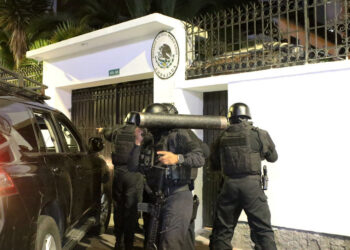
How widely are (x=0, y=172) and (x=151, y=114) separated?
1.35 m

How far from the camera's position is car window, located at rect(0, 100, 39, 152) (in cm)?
294

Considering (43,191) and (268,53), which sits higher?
(268,53)

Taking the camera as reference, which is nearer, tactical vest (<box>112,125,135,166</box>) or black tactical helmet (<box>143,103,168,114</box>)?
black tactical helmet (<box>143,103,168,114</box>)

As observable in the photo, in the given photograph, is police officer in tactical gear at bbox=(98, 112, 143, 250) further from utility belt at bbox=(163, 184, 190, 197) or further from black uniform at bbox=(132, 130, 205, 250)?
utility belt at bbox=(163, 184, 190, 197)

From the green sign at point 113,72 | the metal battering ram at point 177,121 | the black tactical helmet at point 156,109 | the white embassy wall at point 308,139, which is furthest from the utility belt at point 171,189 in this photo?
the green sign at point 113,72

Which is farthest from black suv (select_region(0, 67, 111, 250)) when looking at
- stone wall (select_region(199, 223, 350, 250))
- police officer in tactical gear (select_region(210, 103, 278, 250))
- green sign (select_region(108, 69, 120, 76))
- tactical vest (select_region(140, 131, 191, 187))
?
green sign (select_region(108, 69, 120, 76))

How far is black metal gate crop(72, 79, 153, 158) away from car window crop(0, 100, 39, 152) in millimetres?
4211

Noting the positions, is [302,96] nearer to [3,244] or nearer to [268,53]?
[268,53]

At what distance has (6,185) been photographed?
2592 millimetres

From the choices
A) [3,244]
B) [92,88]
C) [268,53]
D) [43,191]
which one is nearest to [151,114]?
[43,191]

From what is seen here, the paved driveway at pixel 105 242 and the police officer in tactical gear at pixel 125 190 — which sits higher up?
the police officer in tactical gear at pixel 125 190

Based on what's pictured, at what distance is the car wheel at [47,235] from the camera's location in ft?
9.67

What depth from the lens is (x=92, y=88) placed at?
8.90 m

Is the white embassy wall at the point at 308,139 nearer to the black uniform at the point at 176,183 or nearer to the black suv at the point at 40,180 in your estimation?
the black uniform at the point at 176,183
